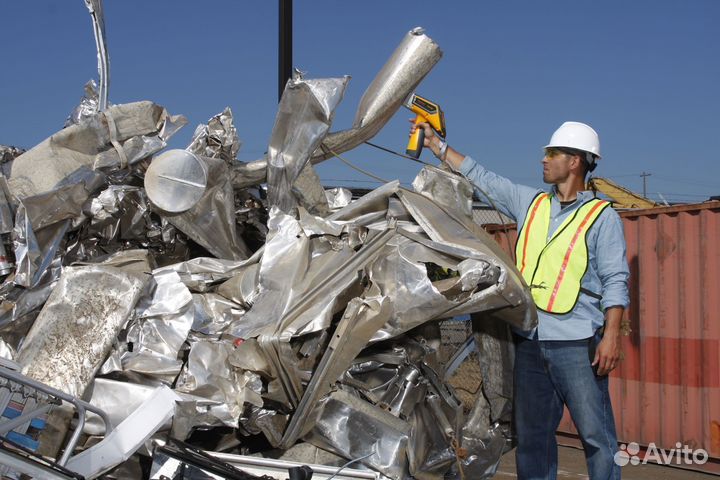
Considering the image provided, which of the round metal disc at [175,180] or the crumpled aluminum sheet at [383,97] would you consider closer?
the round metal disc at [175,180]

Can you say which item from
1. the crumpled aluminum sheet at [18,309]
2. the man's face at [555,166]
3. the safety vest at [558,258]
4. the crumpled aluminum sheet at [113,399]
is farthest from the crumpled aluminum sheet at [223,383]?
the man's face at [555,166]

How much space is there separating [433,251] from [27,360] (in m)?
1.55

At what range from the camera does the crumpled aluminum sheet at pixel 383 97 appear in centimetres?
378

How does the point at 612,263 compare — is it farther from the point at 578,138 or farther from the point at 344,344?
the point at 344,344

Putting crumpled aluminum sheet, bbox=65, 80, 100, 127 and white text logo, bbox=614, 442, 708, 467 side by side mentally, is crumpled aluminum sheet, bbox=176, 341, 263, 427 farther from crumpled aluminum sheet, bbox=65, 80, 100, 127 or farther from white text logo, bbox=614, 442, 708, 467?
white text logo, bbox=614, 442, 708, 467

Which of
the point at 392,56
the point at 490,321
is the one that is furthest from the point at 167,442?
the point at 392,56

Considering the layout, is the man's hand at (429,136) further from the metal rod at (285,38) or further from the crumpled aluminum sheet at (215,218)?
the metal rod at (285,38)

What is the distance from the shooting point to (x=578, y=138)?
3771 mm

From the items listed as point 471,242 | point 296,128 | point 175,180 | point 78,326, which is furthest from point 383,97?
point 78,326

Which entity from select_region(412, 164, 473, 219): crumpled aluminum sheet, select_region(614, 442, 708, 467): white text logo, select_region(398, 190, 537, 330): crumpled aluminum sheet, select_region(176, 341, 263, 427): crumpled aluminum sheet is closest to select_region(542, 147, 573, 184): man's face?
select_region(412, 164, 473, 219): crumpled aluminum sheet

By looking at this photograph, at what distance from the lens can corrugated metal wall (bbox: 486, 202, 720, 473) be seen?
651cm

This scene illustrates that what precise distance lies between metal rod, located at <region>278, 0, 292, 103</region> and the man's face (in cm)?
181

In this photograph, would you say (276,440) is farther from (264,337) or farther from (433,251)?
(433,251)

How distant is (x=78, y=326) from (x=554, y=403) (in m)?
2.04
